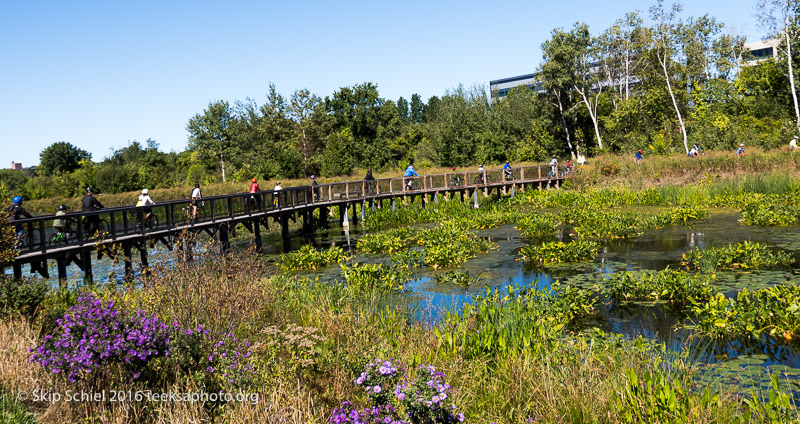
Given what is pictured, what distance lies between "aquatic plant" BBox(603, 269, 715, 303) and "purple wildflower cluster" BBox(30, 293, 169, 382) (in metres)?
8.44

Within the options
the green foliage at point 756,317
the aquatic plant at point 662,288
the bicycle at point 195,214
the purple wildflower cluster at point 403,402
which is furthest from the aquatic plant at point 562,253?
the purple wildflower cluster at point 403,402

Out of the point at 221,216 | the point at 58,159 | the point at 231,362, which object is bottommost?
the point at 231,362

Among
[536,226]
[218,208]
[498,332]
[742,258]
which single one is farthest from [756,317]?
[218,208]

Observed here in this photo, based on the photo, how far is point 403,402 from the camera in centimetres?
434

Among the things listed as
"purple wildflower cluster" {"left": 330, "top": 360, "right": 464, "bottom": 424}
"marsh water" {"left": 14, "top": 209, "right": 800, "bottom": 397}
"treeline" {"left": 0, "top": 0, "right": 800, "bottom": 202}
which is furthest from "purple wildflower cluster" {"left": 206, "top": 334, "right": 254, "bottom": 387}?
"treeline" {"left": 0, "top": 0, "right": 800, "bottom": 202}

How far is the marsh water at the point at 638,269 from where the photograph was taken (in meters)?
7.88

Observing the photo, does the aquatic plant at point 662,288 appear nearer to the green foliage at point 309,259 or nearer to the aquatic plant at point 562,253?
the aquatic plant at point 562,253

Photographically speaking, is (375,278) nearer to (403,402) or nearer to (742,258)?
(742,258)

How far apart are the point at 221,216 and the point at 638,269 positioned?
13.9 metres

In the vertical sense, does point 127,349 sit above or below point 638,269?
above

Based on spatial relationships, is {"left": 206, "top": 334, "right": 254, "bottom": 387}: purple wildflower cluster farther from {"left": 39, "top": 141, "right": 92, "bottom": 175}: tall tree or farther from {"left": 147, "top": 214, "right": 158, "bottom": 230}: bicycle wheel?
{"left": 39, "top": 141, "right": 92, "bottom": 175}: tall tree

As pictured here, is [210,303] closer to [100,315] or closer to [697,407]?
[100,315]

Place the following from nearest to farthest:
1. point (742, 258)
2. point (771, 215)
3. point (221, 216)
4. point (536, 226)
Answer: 1. point (742, 258)
2. point (771, 215)
3. point (221, 216)
4. point (536, 226)

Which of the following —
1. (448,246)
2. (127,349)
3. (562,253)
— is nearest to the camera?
(127,349)
